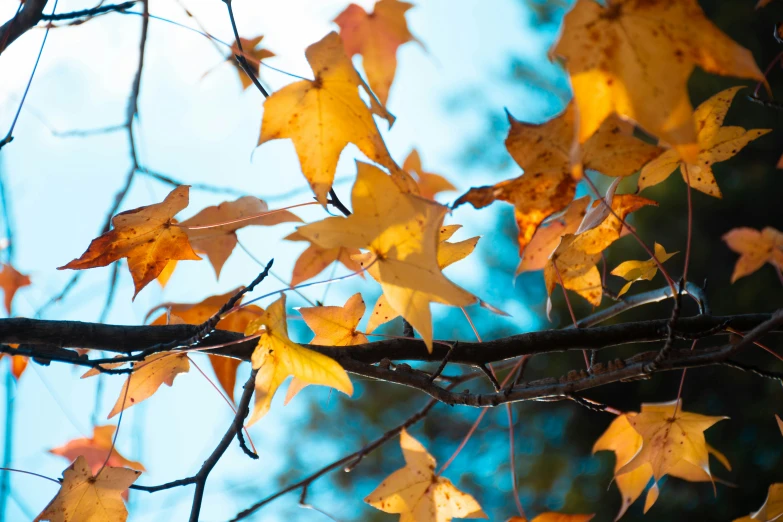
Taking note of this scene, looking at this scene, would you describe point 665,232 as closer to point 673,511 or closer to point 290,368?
point 673,511

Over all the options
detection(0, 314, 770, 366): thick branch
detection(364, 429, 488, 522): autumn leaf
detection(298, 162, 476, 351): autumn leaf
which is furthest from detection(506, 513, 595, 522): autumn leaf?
detection(298, 162, 476, 351): autumn leaf

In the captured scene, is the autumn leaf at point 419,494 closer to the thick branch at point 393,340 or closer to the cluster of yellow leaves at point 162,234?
the thick branch at point 393,340

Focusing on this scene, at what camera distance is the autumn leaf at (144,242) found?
0.54m

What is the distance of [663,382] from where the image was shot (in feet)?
7.92

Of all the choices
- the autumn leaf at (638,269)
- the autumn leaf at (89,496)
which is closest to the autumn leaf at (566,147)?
the autumn leaf at (638,269)

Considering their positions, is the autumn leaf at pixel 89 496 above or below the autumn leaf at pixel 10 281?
below

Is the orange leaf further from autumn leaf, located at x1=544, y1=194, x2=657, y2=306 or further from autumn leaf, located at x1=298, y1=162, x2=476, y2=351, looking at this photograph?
autumn leaf, located at x1=544, y1=194, x2=657, y2=306

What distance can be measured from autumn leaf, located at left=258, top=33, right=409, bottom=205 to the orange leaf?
24 cm

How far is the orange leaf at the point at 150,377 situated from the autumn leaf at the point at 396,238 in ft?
0.84

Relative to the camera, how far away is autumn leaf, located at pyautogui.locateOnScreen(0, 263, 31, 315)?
1047 millimetres

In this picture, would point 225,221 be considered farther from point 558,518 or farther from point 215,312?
point 558,518

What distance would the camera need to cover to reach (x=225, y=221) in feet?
2.14

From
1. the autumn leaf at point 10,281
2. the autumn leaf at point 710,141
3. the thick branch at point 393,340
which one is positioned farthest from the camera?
the autumn leaf at point 10,281

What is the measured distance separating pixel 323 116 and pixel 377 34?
1.02 ft
